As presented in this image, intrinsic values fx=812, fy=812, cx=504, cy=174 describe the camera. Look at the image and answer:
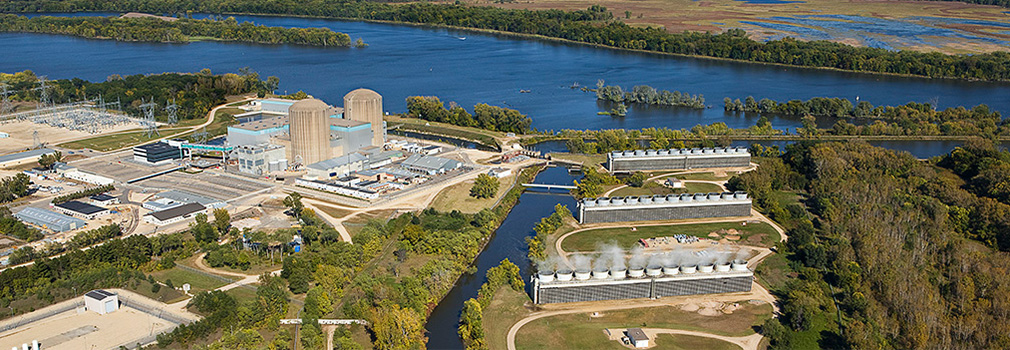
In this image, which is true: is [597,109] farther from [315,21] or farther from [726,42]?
[315,21]

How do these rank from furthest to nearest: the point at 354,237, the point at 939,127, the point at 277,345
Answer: the point at 939,127
the point at 354,237
the point at 277,345

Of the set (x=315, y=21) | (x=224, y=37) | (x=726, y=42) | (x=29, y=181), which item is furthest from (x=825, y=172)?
(x=315, y=21)

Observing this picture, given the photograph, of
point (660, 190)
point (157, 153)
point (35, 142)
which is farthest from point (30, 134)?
point (660, 190)

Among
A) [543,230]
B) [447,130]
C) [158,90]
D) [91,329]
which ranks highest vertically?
[158,90]

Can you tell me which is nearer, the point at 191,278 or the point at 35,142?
the point at 191,278

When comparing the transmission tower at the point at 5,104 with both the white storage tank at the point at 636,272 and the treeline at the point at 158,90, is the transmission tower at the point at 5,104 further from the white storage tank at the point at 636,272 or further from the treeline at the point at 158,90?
the white storage tank at the point at 636,272

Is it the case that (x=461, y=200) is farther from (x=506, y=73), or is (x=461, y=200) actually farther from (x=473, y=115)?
(x=506, y=73)

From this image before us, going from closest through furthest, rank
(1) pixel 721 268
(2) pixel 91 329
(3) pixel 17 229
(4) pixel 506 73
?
(2) pixel 91 329, (1) pixel 721 268, (3) pixel 17 229, (4) pixel 506 73

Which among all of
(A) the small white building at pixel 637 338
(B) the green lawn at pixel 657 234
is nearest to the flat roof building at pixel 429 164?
(B) the green lawn at pixel 657 234
